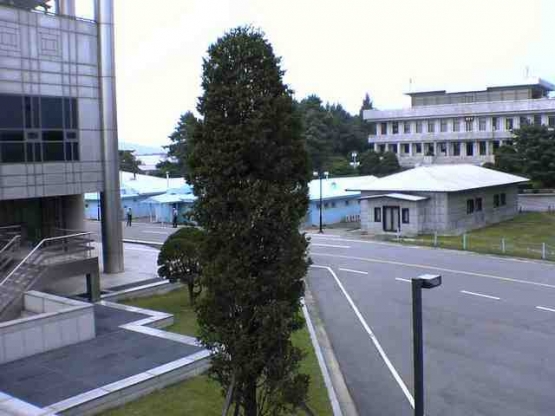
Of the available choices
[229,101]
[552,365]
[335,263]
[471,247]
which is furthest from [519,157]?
[229,101]

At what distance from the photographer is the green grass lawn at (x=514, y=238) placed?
3241cm

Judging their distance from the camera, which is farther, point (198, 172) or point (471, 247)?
point (471, 247)

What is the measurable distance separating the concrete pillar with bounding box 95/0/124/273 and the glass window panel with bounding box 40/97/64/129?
214 cm

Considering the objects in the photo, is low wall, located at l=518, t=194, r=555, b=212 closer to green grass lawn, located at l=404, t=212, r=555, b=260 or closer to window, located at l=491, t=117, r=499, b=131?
green grass lawn, located at l=404, t=212, r=555, b=260

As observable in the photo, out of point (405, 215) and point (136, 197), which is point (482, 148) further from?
point (136, 197)

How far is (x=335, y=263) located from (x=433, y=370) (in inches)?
602

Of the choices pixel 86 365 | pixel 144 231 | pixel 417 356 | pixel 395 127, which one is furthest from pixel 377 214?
pixel 395 127

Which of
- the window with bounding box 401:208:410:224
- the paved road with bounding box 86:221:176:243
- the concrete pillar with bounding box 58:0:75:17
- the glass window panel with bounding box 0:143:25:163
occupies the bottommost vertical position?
the paved road with bounding box 86:221:176:243

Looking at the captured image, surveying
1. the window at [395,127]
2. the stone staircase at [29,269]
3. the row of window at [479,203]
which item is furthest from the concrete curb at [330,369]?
the window at [395,127]

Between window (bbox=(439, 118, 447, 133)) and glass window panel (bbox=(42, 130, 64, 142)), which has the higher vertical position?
window (bbox=(439, 118, 447, 133))

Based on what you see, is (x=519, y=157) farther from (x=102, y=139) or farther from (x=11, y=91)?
(x=11, y=91)

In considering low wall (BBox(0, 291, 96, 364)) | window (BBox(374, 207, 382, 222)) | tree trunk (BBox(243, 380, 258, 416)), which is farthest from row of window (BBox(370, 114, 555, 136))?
tree trunk (BBox(243, 380, 258, 416))

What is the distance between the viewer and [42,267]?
777 inches

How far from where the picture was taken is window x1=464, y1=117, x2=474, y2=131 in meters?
73.2
